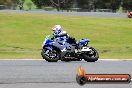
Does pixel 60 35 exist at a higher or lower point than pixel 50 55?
higher

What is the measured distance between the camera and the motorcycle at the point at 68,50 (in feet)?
52.1

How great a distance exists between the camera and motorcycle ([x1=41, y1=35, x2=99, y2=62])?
15891 mm

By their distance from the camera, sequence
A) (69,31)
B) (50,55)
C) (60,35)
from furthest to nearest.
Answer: (69,31) < (50,55) < (60,35)

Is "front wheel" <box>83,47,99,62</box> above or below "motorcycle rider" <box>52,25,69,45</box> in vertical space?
below

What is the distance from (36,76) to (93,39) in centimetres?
2060

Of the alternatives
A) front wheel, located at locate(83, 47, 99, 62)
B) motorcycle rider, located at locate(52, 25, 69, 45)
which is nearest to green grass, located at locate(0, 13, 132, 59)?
motorcycle rider, located at locate(52, 25, 69, 45)

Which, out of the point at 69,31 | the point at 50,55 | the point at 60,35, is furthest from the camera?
the point at 69,31

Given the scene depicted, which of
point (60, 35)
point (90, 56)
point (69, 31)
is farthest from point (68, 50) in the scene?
point (69, 31)

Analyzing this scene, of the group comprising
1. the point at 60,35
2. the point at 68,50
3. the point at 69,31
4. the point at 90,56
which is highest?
the point at 60,35

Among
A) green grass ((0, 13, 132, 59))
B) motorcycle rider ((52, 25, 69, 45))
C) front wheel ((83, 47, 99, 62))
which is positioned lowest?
green grass ((0, 13, 132, 59))

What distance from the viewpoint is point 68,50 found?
16062 millimetres

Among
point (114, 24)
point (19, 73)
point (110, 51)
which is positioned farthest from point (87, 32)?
point (19, 73)

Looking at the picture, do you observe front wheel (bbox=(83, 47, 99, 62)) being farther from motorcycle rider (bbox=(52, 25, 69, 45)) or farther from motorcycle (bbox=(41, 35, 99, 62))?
motorcycle rider (bbox=(52, 25, 69, 45))

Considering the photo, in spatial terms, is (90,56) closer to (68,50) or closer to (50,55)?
(68,50)
